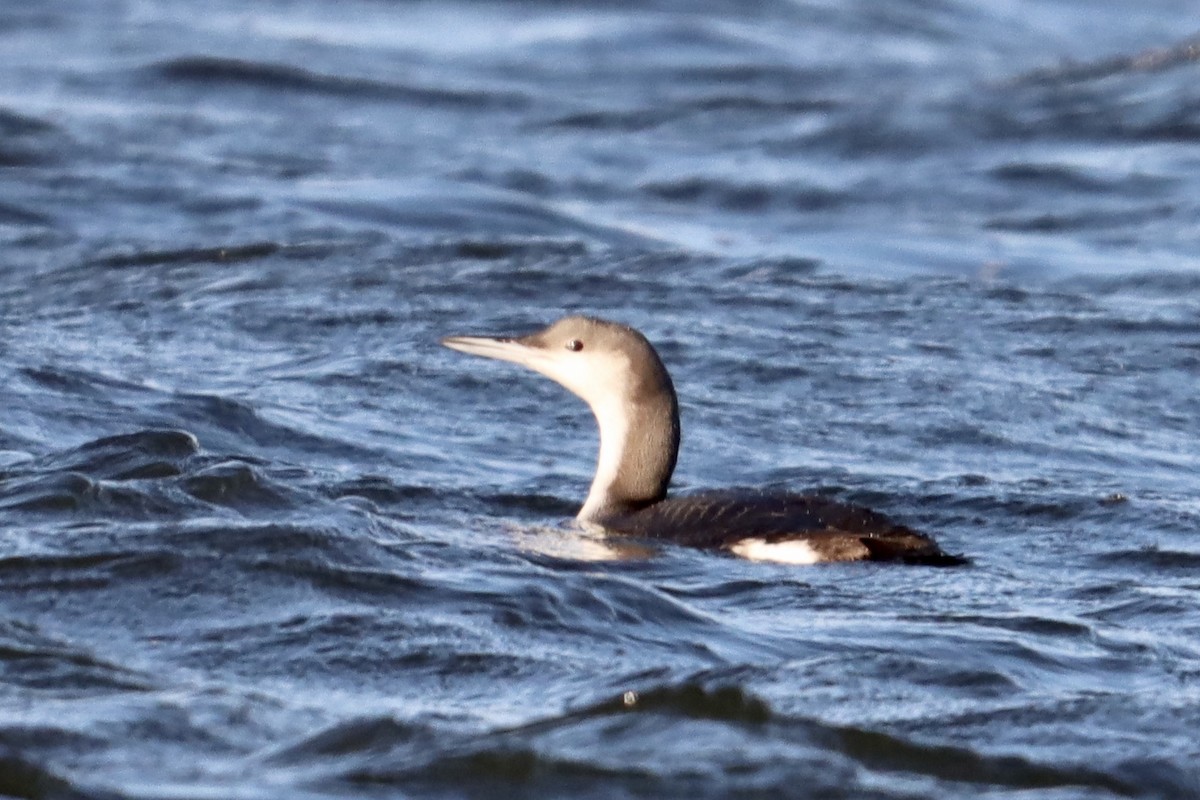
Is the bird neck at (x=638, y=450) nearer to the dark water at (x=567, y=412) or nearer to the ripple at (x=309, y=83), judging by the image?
the dark water at (x=567, y=412)

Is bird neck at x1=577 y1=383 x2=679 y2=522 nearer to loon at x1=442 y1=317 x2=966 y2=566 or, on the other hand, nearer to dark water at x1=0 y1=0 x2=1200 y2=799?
loon at x1=442 y1=317 x2=966 y2=566

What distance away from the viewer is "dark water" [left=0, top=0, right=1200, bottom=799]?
612cm

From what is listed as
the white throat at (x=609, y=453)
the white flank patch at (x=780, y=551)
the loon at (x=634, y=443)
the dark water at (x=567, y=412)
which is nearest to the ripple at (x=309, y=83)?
the dark water at (x=567, y=412)

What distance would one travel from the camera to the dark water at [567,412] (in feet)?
20.1

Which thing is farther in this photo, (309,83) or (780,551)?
(309,83)

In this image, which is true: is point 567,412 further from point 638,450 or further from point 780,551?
point 780,551

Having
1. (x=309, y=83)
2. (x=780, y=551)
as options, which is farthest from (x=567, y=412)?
(x=309, y=83)

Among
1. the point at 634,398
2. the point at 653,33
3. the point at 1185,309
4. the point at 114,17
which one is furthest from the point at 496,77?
the point at 634,398

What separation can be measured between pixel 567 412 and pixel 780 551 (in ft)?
9.56

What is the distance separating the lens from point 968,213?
15.5 m

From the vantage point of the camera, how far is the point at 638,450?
8602 millimetres

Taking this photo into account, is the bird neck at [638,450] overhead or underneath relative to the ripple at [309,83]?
underneath

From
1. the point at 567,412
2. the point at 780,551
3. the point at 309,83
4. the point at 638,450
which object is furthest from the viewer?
the point at 309,83

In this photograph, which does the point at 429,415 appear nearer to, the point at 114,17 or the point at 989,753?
the point at 989,753
